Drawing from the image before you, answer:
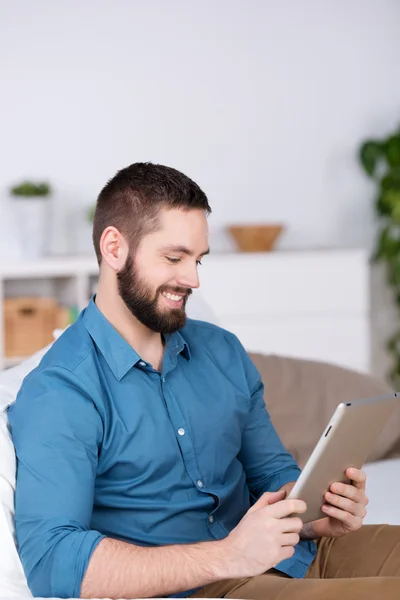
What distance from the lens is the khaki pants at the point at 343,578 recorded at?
1.47m

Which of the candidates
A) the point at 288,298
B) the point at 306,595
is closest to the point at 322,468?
the point at 306,595

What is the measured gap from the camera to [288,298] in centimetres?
460

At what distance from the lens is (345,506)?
1.65 m

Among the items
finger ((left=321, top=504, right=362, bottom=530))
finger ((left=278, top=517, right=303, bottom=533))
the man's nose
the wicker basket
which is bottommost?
the wicker basket

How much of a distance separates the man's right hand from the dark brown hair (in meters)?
0.48

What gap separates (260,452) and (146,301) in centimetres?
40

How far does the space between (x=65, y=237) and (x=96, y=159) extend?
379 millimetres

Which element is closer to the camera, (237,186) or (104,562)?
(104,562)

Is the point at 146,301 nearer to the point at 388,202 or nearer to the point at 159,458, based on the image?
the point at 159,458

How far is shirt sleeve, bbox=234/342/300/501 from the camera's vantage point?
1.87 meters

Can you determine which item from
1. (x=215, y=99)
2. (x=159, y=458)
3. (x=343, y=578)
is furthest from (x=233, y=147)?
(x=343, y=578)

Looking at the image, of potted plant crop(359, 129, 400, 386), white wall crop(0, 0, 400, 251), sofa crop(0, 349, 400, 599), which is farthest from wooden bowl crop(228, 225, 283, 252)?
sofa crop(0, 349, 400, 599)

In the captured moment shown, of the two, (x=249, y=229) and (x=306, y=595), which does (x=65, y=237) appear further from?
(x=306, y=595)

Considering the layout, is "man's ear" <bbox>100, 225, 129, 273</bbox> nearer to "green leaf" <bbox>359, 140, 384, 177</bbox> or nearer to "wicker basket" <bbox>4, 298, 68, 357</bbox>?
"wicker basket" <bbox>4, 298, 68, 357</bbox>
